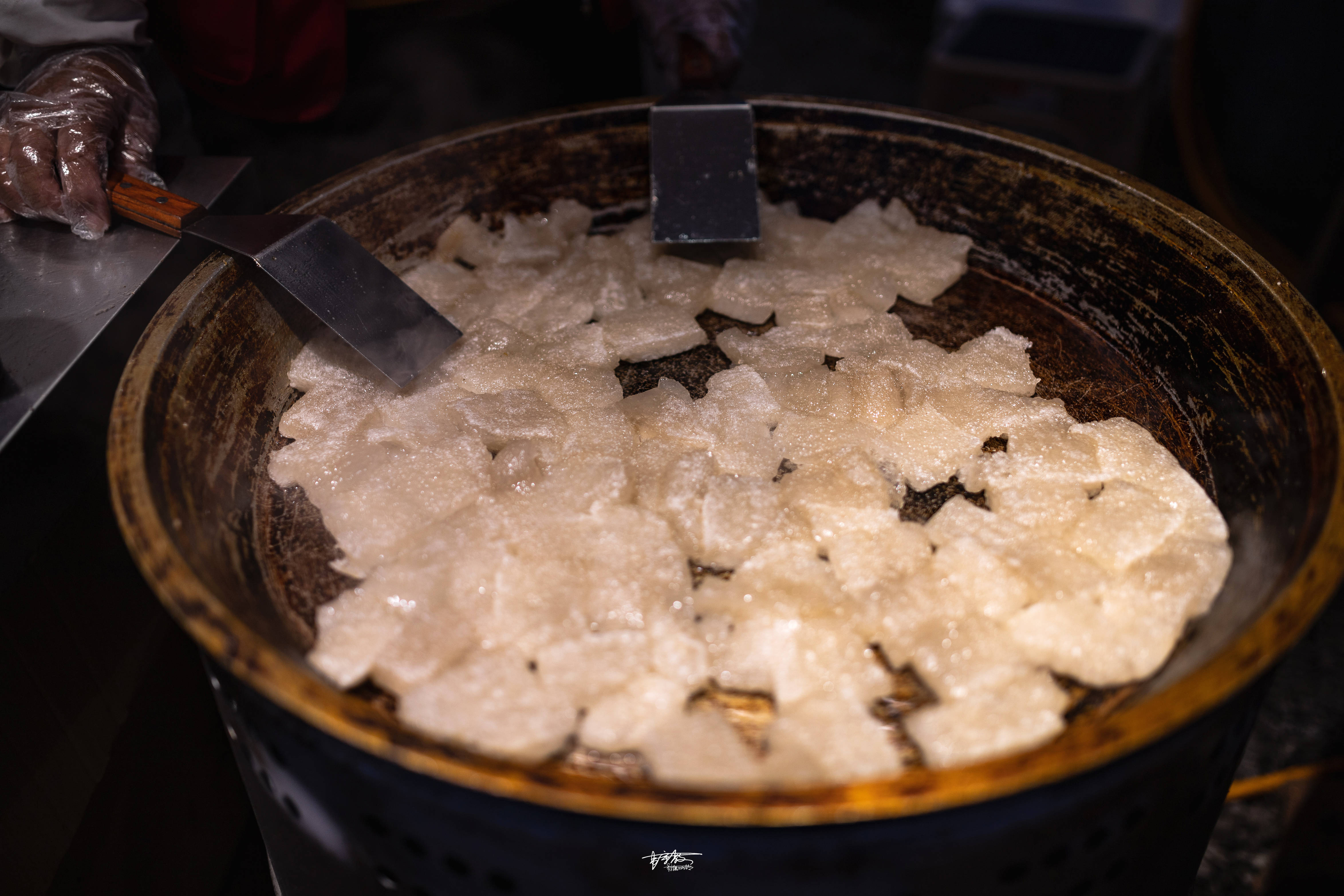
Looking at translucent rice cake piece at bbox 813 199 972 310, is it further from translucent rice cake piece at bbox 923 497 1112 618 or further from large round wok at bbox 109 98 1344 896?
translucent rice cake piece at bbox 923 497 1112 618

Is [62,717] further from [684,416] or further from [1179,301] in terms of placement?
[1179,301]

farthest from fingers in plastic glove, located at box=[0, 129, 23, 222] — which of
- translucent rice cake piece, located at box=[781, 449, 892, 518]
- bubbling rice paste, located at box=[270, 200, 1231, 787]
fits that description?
translucent rice cake piece, located at box=[781, 449, 892, 518]

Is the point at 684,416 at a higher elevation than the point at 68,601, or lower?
higher

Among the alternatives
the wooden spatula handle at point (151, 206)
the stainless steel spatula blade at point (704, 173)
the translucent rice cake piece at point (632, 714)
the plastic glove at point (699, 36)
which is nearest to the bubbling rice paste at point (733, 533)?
the translucent rice cake piece at point (632, 714)

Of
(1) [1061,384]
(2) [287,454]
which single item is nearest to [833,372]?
(1) [1061,384]

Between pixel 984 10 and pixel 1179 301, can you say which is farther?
pixel 984 10

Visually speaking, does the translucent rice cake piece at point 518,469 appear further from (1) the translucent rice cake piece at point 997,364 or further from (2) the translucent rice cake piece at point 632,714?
(1) the translucent rice cake piece at point 997,364

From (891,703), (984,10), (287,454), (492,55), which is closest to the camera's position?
(891,703)

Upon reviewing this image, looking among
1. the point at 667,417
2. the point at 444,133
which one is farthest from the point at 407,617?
the point at 444,133
